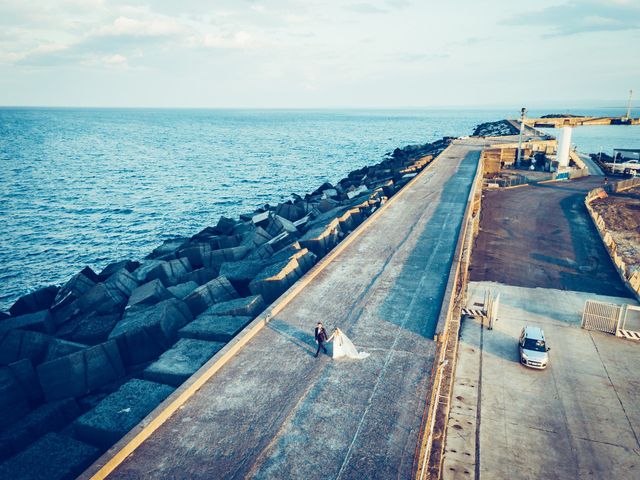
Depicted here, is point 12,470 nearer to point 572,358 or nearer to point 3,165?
Answer: point 572,358

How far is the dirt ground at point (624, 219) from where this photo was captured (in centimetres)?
2773

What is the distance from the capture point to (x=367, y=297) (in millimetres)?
15719

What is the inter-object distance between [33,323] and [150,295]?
4.42m

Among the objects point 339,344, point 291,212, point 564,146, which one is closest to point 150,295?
point 339,344

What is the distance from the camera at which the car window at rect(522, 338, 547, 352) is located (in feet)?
50.9

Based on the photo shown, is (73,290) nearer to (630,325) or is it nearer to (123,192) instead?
(630,325)

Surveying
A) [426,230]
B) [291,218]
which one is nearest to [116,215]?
[291,218]

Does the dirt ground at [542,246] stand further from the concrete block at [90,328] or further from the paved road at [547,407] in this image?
the concrete block at [90,328]

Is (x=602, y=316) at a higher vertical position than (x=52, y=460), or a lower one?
lower

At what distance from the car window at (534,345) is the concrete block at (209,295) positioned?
11483 millimetres

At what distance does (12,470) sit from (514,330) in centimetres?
1703

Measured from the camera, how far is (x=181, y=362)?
1276cm

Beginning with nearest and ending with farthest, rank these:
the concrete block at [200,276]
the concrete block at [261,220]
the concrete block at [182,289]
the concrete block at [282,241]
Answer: the concrete block at [182,289] < the concrete block at [200,276] < the concrete block at [282,241] < the concrete block at [261,220]

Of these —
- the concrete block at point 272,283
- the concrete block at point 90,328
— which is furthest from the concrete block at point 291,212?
the concrete block at point 90,328
